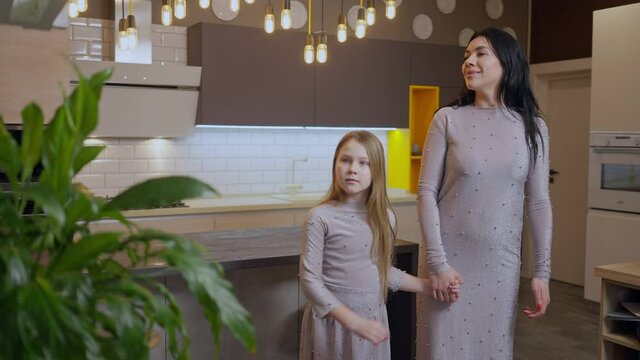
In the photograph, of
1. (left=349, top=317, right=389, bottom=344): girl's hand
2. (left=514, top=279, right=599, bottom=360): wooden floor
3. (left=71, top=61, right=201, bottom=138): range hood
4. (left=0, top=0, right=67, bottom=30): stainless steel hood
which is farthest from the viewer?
(left=71, top=61, right=201, bottom=138): range hood

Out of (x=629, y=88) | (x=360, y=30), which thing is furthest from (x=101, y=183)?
(x=629, y=88)

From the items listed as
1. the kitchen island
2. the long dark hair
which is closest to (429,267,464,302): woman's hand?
the long dark hair

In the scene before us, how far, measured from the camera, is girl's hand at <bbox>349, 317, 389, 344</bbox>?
190cm

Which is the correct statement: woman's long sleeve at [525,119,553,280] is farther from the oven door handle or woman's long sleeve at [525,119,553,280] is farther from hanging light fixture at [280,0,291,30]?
the oven door handle

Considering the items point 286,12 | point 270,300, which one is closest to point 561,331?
point 270,300

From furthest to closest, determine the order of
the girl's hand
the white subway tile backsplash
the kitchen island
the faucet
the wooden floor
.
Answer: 1. the faucet
2. the white subway tile backsplash
3. the wooden floor
4. the kitchen island
5. the girl's hand

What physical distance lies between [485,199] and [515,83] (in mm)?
378

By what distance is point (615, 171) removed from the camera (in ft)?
17.2

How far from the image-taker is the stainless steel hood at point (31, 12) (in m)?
3.69

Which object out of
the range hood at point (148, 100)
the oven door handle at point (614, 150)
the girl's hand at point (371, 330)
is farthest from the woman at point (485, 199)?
the oven door handle at point (614, 150)

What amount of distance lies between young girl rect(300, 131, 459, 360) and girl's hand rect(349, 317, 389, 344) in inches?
7.3

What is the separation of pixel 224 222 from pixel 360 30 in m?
2.01

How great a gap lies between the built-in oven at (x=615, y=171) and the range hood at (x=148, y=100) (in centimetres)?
311

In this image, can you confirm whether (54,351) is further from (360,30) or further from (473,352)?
(360,30)
